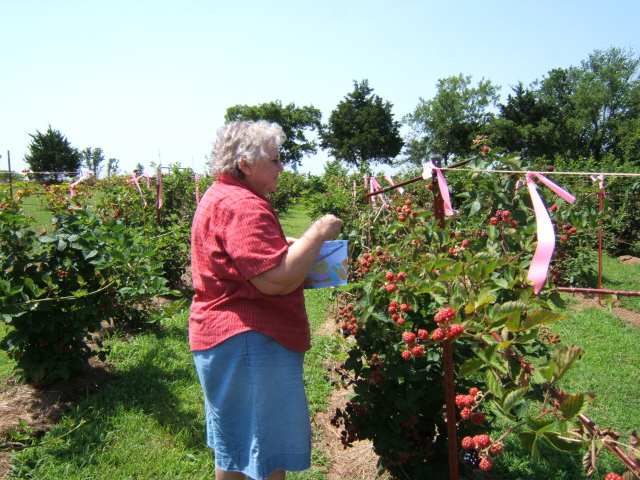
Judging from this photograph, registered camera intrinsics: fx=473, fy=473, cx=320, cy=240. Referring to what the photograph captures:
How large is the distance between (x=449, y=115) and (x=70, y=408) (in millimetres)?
46438

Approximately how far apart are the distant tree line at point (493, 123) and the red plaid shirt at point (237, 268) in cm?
2787

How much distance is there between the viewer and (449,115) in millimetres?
45219

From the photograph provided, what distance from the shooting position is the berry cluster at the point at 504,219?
4.98ft

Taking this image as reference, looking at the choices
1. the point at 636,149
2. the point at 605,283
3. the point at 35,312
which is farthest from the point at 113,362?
the point at 636,149

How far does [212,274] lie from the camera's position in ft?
4.85

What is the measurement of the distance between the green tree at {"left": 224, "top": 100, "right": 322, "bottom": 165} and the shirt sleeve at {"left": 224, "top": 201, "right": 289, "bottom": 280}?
Answer: 49.2 metres

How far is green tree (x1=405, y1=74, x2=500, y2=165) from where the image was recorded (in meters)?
43.3

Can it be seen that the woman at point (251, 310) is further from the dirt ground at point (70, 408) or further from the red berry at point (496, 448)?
the dirt ground at point (70, 408)

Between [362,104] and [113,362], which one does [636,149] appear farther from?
[113,362]

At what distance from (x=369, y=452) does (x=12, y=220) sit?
239cm

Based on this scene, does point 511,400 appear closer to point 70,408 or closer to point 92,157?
point 70,408

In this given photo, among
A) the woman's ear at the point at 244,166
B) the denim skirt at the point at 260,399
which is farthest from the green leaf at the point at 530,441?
the woman's ear at the point at 244,166

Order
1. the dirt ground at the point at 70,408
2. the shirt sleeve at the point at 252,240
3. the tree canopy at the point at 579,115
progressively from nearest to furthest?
the shirt sleeve at the point at 252,240 < the dirt ground at the point at 70,408 < the tree canopy at the point at 579,115

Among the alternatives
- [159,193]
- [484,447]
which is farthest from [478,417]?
[159,193]
